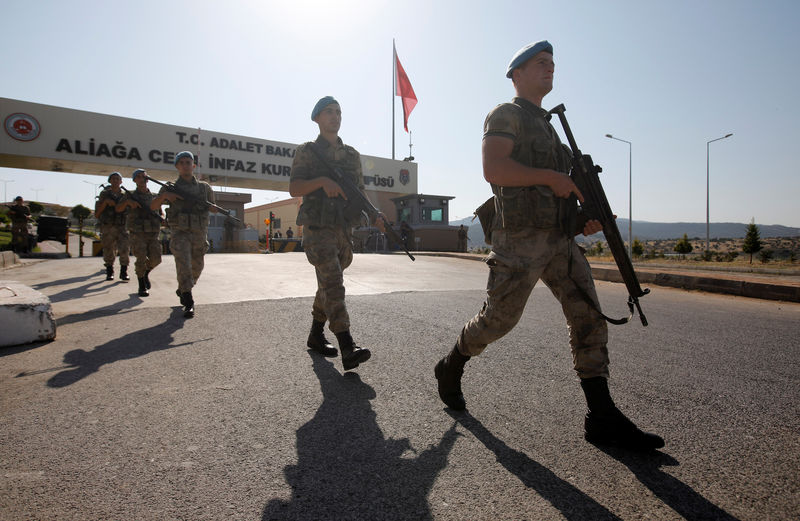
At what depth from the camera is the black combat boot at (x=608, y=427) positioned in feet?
5.80

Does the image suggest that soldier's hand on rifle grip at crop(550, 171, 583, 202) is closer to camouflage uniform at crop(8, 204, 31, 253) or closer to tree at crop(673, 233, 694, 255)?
camouflage uniform at crop(8, 204, 31, 253)

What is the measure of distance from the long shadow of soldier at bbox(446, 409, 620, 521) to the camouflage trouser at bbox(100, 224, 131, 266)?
8002 millimetres

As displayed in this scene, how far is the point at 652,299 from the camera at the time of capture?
6711 millimetres

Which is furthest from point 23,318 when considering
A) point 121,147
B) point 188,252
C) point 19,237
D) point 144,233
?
point 121,147

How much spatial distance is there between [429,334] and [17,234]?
17126 mm

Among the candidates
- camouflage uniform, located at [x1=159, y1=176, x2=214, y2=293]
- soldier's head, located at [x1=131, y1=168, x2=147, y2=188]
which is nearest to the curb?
camouflage uniform, located at [x1=159, y1=176, x2=214, y2=293]

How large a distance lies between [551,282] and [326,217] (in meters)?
1.67

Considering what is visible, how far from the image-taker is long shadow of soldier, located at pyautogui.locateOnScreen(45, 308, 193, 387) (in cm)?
268

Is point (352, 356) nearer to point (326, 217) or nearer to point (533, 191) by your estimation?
point (326, 217)

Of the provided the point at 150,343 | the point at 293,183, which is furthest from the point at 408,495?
the point at 150,343

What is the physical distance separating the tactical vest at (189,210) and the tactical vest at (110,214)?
3.24 metres

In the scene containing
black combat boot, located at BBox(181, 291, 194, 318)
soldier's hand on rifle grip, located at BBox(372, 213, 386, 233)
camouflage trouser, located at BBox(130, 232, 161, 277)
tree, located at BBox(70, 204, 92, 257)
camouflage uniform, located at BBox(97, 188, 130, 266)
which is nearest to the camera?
soldier's hand on rifle grip, located at BBox(372, 213, 386, 233)

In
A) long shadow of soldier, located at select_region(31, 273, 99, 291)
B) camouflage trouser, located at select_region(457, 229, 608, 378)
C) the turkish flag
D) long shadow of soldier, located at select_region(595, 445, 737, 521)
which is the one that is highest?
the turkish flag

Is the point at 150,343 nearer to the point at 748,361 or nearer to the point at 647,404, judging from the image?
the point at 647,404
